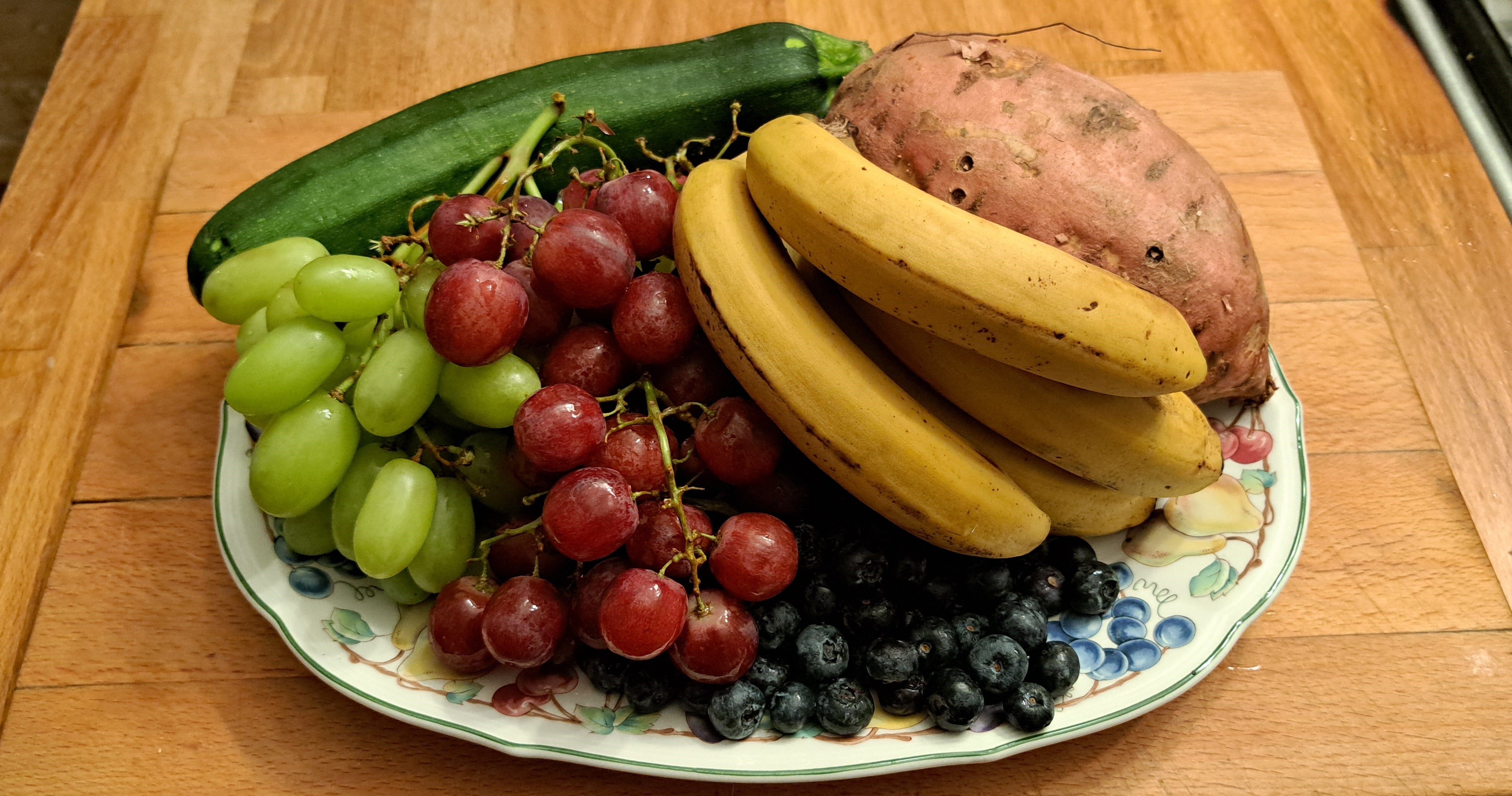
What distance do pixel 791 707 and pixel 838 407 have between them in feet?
0.74

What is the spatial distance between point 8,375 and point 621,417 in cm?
75

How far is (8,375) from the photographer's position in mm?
1047

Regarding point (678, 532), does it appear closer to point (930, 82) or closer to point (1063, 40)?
point (930, 82)

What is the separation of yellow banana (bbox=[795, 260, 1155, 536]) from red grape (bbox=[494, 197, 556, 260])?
228 mm

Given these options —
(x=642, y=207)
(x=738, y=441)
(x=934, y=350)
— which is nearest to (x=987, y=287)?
(x=934, y=350)

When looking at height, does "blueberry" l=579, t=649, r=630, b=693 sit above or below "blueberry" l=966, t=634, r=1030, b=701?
below

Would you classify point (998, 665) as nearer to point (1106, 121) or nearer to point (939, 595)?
point (939, 595)

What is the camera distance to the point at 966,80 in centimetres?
85

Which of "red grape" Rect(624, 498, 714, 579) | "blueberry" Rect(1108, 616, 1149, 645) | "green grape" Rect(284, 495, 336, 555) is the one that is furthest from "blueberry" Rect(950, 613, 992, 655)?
"green grape" Rect(284, 495, 336, 555)

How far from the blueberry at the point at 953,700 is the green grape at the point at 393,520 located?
0.41m

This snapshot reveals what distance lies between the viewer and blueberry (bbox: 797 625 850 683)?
0.75m

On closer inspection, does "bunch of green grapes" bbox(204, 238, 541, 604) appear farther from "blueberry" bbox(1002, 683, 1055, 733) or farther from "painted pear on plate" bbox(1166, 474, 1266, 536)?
"painted pear on plate" bbox(1166, 474, 1266, 536)

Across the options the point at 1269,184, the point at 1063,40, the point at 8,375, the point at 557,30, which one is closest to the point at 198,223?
the point at 8,375

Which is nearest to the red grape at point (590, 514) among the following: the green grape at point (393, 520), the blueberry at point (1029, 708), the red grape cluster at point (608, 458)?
the red grape cluster at point (608, 458)
